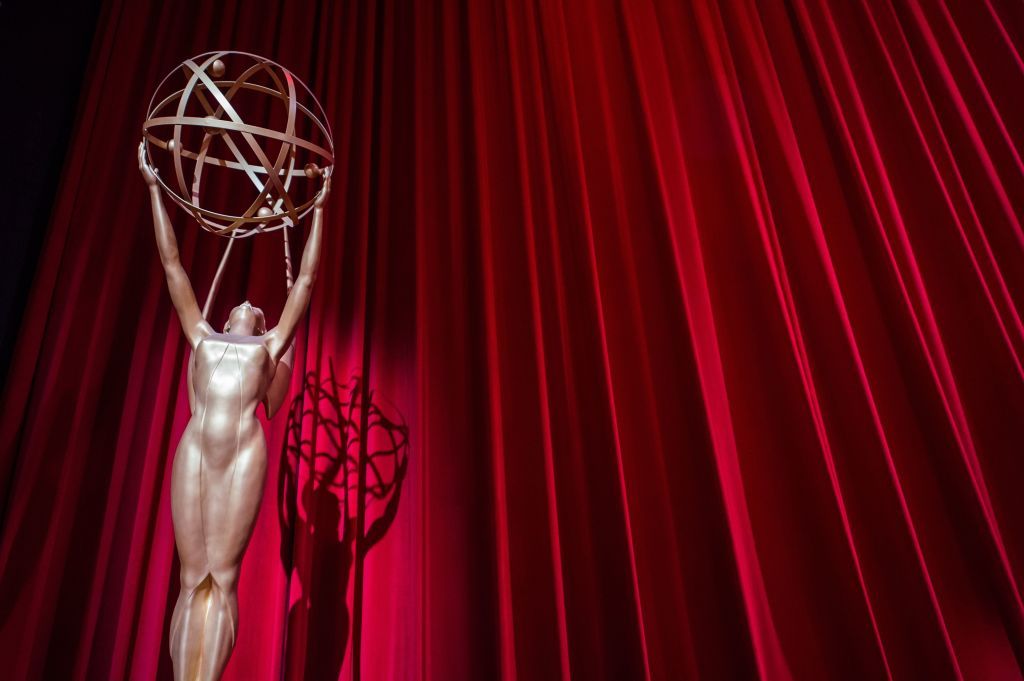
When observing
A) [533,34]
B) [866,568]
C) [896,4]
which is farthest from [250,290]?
[896,4]

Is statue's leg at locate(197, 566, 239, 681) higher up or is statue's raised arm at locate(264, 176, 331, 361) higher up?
statue's raised arm at locate(264, 176, 331, 361)

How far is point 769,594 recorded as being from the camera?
1881mm

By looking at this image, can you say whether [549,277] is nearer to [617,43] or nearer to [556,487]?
[556,487]

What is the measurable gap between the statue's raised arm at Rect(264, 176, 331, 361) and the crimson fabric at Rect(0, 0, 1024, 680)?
2.06 ft

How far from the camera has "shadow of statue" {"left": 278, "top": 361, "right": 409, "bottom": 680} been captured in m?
1.92

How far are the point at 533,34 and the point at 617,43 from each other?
1.23 feet

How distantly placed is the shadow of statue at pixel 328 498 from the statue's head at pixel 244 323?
21.2 inches

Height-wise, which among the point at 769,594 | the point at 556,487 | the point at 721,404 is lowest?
the point at 769,594

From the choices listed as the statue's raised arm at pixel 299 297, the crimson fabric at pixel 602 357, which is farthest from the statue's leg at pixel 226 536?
the crimson fabric at pixel 602 357

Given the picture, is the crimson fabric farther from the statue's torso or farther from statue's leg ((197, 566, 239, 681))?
the statue's torso

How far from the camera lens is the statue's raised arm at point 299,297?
158 centimetres

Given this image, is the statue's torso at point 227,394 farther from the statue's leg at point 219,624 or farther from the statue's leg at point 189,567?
the statue's leg at point 219,624

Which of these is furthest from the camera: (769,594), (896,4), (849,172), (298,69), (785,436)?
(298,69)

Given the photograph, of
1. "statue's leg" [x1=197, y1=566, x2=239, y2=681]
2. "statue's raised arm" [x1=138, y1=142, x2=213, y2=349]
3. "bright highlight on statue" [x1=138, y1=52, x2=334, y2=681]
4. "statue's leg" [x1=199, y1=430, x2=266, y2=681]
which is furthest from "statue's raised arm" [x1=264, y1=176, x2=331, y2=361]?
"statue's leg" [x1=197, y1=566, x2=239, y2=681]
